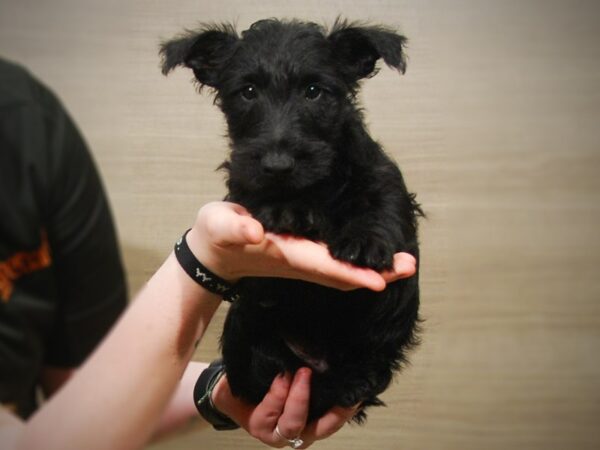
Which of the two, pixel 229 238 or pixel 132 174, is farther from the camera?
pixel 132 174

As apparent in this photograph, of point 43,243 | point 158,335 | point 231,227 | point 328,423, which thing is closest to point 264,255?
point 231,227

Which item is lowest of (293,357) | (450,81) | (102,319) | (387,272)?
A: (293,357)

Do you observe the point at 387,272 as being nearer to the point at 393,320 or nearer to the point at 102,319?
the point at 393,320

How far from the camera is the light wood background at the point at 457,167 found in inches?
39.9

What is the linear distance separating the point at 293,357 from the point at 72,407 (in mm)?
422

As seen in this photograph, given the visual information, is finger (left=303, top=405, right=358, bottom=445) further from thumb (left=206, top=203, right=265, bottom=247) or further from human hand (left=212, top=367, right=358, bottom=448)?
thumb (left=206, top=203, right=265, bottom=247)

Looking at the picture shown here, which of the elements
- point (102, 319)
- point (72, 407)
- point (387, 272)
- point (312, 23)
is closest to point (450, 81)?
point (312, 23)

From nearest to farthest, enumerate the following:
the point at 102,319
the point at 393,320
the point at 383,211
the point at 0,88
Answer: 1. the point at 0,88
2. the point at 102,319
3. the point at 383,211
4. the point at 393,320

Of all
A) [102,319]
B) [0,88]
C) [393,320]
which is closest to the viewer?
[0,88]

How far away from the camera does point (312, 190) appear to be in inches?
40.4

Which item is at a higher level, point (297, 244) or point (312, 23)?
point (312, 23)

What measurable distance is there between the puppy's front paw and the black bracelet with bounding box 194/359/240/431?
1.43 feet

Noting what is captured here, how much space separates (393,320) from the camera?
1.14 m

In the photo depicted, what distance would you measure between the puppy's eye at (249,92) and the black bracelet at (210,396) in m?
0.56
